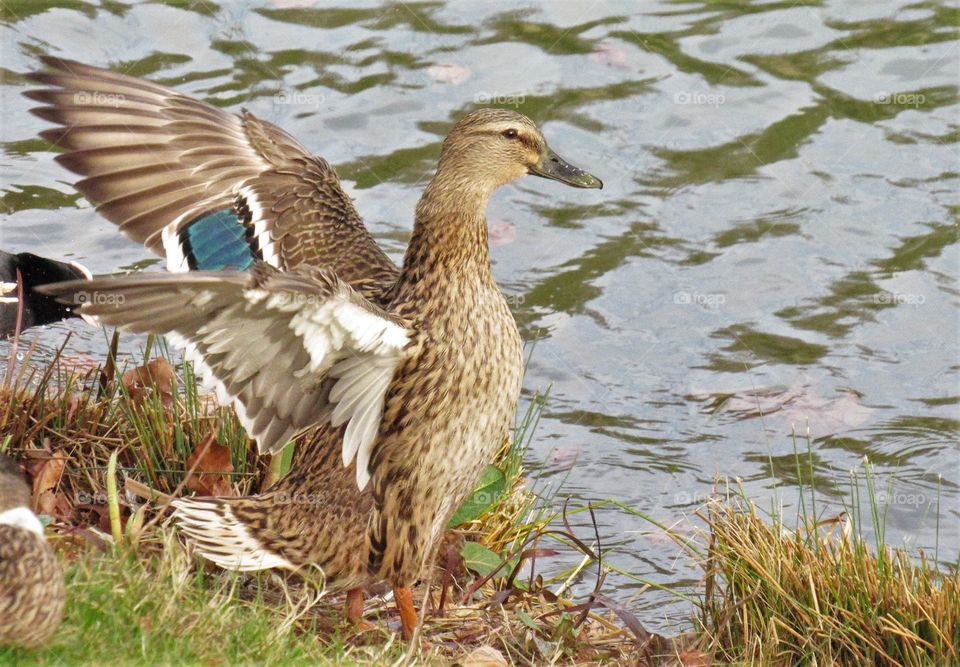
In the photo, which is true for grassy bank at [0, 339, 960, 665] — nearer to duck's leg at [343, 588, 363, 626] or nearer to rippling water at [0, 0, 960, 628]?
duck's leg at [343, 588, 363, 626]

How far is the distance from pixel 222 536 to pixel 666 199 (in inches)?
187

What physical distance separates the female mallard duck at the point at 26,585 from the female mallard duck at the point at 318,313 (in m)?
0.55

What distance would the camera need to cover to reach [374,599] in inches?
191

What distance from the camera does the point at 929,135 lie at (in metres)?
8.78

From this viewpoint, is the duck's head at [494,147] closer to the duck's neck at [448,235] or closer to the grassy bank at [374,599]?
the duck's neck at [448,235]

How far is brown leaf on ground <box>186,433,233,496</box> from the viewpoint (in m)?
4.88

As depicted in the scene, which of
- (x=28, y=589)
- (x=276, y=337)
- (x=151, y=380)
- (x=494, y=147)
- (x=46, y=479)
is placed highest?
(x=494, y=147)

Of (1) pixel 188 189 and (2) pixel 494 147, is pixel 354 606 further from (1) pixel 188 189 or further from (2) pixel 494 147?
(1) pixel 188 189

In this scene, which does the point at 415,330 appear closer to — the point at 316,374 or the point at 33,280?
the point at 316,374

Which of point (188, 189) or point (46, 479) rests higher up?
point (188, 189)

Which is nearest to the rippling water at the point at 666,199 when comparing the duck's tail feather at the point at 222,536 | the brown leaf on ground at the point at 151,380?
the brown leaf on ground at the point at 151,380

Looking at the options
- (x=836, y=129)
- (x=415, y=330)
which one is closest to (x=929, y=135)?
(x=836, y=129)

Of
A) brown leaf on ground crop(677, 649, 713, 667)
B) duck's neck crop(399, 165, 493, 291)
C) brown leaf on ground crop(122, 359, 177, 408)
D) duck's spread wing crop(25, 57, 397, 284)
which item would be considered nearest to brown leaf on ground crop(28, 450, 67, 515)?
brown leaf on ground crop(122, 359, 177, 408)

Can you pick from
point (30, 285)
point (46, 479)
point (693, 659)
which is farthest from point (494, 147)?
point (30, 285)
